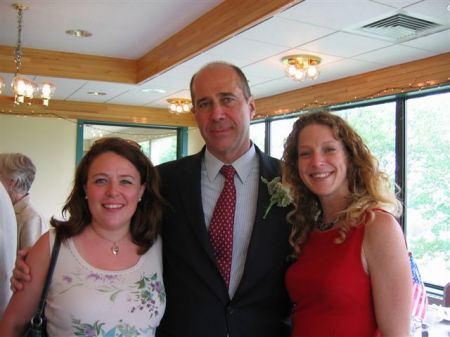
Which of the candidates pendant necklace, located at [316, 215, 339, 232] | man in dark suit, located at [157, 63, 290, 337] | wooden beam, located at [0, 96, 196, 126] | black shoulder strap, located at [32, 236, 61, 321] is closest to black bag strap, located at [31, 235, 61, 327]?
black shoulder strap, located at [32, 236, 61, 321]

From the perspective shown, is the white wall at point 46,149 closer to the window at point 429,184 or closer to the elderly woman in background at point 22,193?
the elderly woman in background at point 22,193

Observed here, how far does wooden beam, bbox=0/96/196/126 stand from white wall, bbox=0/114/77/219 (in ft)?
0.37

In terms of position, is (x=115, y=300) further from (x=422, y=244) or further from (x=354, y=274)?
(x=422, y=244)

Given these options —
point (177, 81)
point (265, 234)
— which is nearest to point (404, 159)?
point (177, 81)

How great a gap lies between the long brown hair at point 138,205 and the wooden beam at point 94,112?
649 cm

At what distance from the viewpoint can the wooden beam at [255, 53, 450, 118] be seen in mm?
5016

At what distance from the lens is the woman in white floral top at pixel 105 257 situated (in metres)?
1.70

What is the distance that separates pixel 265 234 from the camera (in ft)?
6.46

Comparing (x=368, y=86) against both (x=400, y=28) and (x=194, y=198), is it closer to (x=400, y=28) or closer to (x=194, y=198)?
(x=400, y=28)

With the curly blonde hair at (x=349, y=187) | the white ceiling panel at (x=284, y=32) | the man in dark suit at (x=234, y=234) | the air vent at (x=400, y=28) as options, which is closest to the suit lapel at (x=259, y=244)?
the man in dark suit at (x=234, y=234)

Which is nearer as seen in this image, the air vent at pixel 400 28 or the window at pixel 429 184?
the air vent at pixel 400 28

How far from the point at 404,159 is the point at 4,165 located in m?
4.10

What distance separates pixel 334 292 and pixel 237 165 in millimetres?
661

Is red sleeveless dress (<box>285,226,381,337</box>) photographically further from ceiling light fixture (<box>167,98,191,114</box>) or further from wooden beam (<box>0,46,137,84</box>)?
ceiling light fixture (<box>167,98,191,114</box>)
